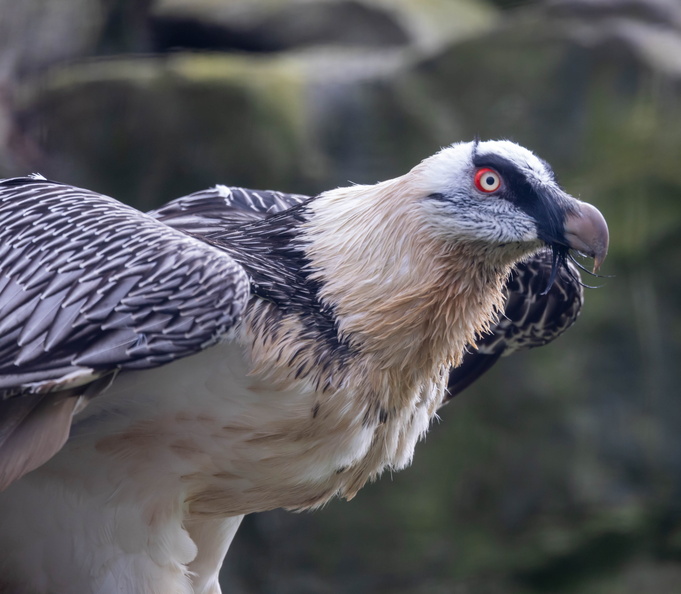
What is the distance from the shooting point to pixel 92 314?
3.14 m

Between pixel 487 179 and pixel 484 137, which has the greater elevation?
pixel 487 179

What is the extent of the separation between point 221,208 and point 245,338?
1287 mm

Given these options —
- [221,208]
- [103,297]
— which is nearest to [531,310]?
[221,208]

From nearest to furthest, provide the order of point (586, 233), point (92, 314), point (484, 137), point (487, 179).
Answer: point (92, 314) < point (586, 233) < point (487, 179) < point (484, 137)

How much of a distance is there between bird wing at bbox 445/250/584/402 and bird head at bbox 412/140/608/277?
864mm

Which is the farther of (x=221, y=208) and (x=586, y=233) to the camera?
(x=221, y=208)

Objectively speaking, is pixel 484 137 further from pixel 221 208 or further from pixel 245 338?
pixel 245 338

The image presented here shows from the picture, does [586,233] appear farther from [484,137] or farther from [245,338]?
[484,137]

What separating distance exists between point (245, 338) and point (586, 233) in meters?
1.25

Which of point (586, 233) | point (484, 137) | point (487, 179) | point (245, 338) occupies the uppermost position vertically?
point (487, 179)

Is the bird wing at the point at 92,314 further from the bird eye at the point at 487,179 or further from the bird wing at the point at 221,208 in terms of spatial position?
the bird eye at the point at 487,179

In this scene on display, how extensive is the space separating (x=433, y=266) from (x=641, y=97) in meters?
5.09

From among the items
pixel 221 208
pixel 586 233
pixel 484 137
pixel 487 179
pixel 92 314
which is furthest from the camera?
pixel 484 137

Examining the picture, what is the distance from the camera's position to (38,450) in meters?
3.03
